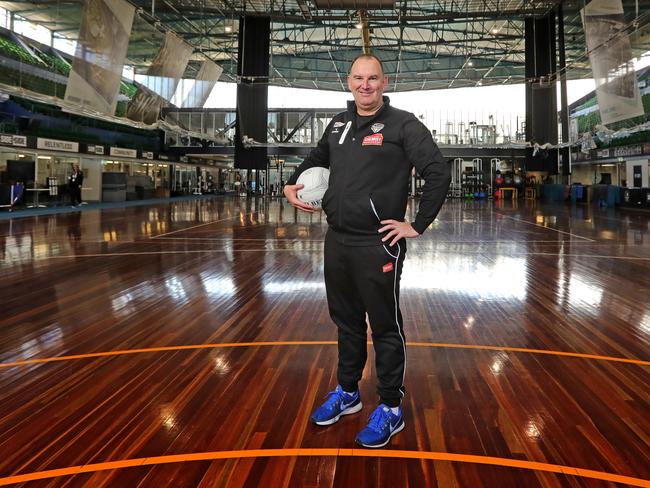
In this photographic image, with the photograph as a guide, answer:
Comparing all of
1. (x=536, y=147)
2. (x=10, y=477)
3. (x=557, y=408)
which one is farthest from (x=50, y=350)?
(x=536, y=147)

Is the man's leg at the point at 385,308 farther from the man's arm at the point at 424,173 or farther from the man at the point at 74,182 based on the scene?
the man at the point at 74,182

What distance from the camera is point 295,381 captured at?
112 inches

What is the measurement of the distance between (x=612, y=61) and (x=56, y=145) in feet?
69.3

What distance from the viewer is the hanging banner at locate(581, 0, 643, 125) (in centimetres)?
1423

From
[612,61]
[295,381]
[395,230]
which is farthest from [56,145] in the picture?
[395,230]

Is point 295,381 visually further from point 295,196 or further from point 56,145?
point 56,145

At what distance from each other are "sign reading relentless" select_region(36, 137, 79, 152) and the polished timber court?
16.2m

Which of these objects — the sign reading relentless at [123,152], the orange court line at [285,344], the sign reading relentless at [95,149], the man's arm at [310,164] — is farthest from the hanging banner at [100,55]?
the sign reading relentless at [123,152]

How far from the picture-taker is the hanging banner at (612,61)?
14227 millimetres

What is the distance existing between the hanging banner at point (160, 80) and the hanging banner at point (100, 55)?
7.28 ft

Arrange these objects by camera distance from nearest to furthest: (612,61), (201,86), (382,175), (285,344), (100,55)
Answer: (382,175)
(285,344)
(100,55)
(612,61)
(201,86)

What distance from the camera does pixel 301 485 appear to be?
5.99ft

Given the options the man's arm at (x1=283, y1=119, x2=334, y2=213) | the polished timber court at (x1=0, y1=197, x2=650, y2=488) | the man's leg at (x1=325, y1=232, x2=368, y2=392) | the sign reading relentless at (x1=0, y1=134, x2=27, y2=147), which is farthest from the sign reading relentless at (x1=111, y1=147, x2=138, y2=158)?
the man's leg at (x1=325, y1=232, x2=368, y2=392)

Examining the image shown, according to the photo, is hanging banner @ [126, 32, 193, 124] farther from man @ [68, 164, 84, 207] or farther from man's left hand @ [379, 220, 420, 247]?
man's left hand @ [379, 220, 420, 247]
